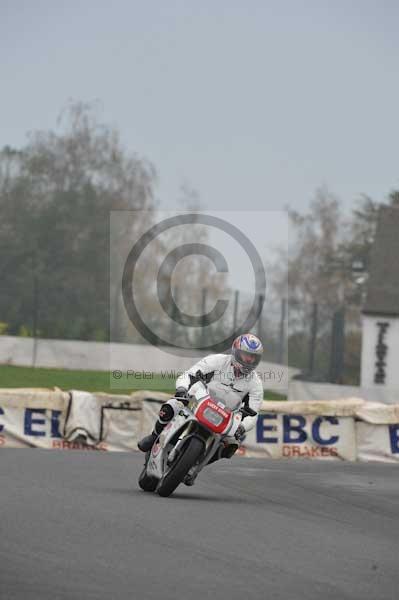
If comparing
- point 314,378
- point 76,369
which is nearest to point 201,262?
point 76,369

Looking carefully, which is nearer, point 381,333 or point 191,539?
point 191,539

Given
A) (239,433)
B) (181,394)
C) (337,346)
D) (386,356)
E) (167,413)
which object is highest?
(181,394)

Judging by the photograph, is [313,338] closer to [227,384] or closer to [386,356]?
[386,356]

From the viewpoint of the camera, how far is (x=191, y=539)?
916cm

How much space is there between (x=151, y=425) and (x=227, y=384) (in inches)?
394

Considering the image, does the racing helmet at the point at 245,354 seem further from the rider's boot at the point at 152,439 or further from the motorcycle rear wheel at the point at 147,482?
the motorcycle rear wheel at the point at 147,482

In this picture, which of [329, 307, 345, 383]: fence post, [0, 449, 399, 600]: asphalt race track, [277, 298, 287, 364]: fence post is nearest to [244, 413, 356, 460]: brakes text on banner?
[0, 449, 399, 600]: asphalt race track

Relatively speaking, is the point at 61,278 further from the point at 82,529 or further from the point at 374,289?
the point at 82,529

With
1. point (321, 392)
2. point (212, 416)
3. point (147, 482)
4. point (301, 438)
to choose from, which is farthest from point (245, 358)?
point (321, 392)

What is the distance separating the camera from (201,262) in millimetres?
63906

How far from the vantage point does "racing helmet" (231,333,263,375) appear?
41.1 feet

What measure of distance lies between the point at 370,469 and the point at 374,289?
31.4 meters

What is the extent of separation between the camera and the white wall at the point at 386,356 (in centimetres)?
4844

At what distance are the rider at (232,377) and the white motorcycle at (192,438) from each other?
0.28ft
